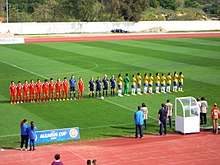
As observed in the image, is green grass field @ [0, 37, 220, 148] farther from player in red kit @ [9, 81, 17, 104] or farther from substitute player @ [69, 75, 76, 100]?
substitute player @ [69, 75, 76, 100]

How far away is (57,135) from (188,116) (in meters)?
5.77

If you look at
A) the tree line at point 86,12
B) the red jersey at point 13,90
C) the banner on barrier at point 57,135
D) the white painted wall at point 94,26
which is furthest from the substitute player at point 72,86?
the tree line at point 86,12

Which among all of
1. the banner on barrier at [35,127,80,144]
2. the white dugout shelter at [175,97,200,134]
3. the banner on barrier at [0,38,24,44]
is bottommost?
the banner on barrier at [35,127,80,144]

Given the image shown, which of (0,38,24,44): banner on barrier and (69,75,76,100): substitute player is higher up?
(0,38,24,44): banner on barrier

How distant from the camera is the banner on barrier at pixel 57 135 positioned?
71.3ft

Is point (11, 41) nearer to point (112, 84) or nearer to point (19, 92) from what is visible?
point (112, 84)

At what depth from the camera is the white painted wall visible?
79.1m

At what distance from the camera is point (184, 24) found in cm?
9194

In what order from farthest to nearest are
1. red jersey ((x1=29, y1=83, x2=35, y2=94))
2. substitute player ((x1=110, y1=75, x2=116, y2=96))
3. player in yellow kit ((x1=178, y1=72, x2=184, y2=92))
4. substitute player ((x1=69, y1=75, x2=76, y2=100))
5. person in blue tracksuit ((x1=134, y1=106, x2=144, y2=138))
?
1. player in yellow kit ((x1=178, y1=72, x2=184, y2=92))
2. substitute player ((x1=110, y1=75, x2=116, y2=96))
3. substitute player ((x1=69, y1=75, x2=76, y2=100))
4. red jersey ((x1=29, y1=83, x2=35, y2=94))
5. person in blue tracksuit ((x1=134, y1=106, x2=144, y2=138))

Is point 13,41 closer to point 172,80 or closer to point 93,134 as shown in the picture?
point 172,80

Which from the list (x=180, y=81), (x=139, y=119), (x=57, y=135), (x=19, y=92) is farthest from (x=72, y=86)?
(x=139, y=119)

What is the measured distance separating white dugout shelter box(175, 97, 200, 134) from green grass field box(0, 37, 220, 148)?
1.33 m

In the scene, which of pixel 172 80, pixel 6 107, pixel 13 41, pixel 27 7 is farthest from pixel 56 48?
pixel 27 7

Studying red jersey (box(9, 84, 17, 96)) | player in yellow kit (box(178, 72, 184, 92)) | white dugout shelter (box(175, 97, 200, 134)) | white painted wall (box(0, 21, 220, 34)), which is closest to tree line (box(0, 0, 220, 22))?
white painted wall (box(0, 21, 220, 34))
